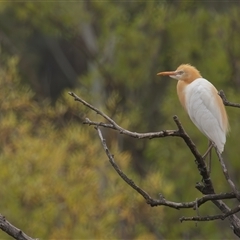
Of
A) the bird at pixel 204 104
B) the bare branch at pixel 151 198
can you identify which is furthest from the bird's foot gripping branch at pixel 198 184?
the bird at pixel 204 104

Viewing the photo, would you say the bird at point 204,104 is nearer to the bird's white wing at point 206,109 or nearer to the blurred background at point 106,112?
the bird's white wing at point 206,109

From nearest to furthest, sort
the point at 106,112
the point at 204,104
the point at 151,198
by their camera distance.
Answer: the point at 151,198
the point at 204,104
the point at 106,112

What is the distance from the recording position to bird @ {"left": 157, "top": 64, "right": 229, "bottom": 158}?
8.24 feet

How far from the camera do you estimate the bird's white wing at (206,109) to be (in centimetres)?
251

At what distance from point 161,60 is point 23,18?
6.16ft

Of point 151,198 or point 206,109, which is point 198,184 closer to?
point 151,198

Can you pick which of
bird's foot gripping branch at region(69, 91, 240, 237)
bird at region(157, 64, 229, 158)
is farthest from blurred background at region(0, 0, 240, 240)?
bird's foot gripping branch at region(69, 91, 240, 237)

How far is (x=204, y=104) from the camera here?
103 inches

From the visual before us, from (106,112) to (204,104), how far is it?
4925 millimetres

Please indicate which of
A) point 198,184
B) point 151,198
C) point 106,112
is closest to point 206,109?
point 198,184

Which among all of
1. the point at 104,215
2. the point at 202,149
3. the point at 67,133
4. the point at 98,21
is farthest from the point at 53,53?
the point at 104,215

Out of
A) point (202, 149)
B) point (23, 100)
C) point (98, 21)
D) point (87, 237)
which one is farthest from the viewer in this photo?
point (98, 21)

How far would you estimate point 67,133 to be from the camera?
20.9 feet

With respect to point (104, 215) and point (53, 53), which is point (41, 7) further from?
point (104, 215)
